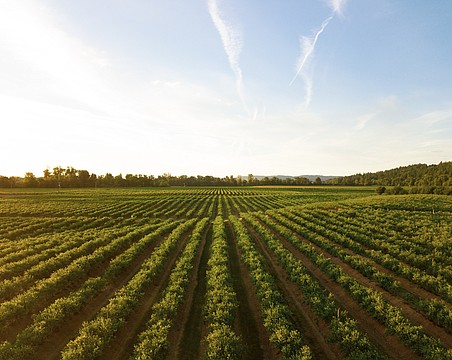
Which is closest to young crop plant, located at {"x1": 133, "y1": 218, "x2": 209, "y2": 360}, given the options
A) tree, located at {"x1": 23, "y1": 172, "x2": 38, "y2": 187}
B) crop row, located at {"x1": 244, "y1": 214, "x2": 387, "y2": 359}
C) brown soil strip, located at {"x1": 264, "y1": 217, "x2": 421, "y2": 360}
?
crop row, located at {"x1": 244, "y1": 214, "x2": 387, "y2": 359}

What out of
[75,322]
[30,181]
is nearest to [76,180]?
[30,181]

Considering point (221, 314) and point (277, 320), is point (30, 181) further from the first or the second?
point (277, 320)

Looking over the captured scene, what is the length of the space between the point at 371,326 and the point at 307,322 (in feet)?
10.6

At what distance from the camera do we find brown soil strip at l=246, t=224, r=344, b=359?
36.4ft

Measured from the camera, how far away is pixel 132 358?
32.8ft

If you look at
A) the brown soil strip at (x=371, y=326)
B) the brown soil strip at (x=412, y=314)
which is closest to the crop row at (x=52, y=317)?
the brown soil strip at (x=371, y=326)

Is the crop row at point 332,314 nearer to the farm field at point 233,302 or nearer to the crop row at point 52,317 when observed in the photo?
the farm field at point 233,302

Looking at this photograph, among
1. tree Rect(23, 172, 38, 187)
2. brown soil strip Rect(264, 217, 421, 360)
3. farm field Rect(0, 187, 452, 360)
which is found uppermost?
tree Rect(23, 172, 38, 187)

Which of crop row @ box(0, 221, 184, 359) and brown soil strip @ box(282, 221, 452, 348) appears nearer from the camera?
crop row @ box(0, 221, 184, 359)

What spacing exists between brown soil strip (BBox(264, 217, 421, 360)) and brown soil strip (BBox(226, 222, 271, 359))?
5.18 meters

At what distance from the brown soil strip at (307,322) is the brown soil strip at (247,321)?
2.02 metres

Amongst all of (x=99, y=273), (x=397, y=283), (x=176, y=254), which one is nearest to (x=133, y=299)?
(x=99, y=273)

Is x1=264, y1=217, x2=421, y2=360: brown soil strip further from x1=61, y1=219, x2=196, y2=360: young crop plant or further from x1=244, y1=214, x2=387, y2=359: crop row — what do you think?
x1=61, y1=219, x2=196, y2=360: young crop plant

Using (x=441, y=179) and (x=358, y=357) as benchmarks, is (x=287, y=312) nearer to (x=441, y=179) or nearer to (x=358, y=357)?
(x=358, y=357)
